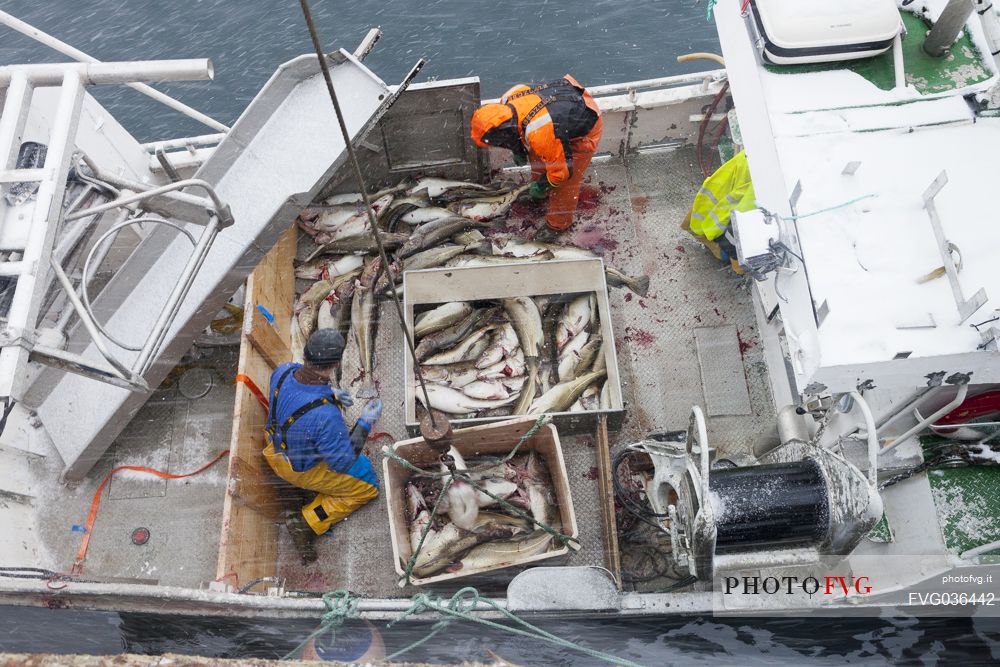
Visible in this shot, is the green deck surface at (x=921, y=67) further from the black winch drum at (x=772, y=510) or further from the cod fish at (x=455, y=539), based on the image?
the cod fish at (x=455, y=539)

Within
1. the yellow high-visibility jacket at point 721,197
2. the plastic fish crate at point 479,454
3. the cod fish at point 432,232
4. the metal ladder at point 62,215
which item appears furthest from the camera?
the cod fish at point 432,232

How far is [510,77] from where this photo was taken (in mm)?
8891

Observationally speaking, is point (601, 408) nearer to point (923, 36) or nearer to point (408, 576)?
point (408, 576)

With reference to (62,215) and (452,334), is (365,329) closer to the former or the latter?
(452,334)

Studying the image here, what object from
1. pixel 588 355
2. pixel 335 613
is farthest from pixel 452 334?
pixel 335 613

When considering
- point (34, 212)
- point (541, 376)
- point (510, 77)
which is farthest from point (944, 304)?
point (510, 77)

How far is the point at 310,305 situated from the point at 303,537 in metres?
1.81

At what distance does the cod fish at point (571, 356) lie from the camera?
515 cm

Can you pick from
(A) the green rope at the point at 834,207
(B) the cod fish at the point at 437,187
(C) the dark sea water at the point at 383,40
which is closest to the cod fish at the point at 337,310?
(B) the cod fish at the point at 437,187

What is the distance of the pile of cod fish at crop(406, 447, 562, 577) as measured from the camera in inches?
170

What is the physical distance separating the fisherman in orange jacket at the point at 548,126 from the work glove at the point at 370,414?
83.1 inches

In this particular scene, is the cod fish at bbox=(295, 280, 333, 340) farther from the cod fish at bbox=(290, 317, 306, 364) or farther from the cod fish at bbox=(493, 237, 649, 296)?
the cod fish at bbox=(493, 237, 649, 296)

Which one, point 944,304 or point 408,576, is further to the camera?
point 408,576

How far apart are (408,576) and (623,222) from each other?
11.1 ft
